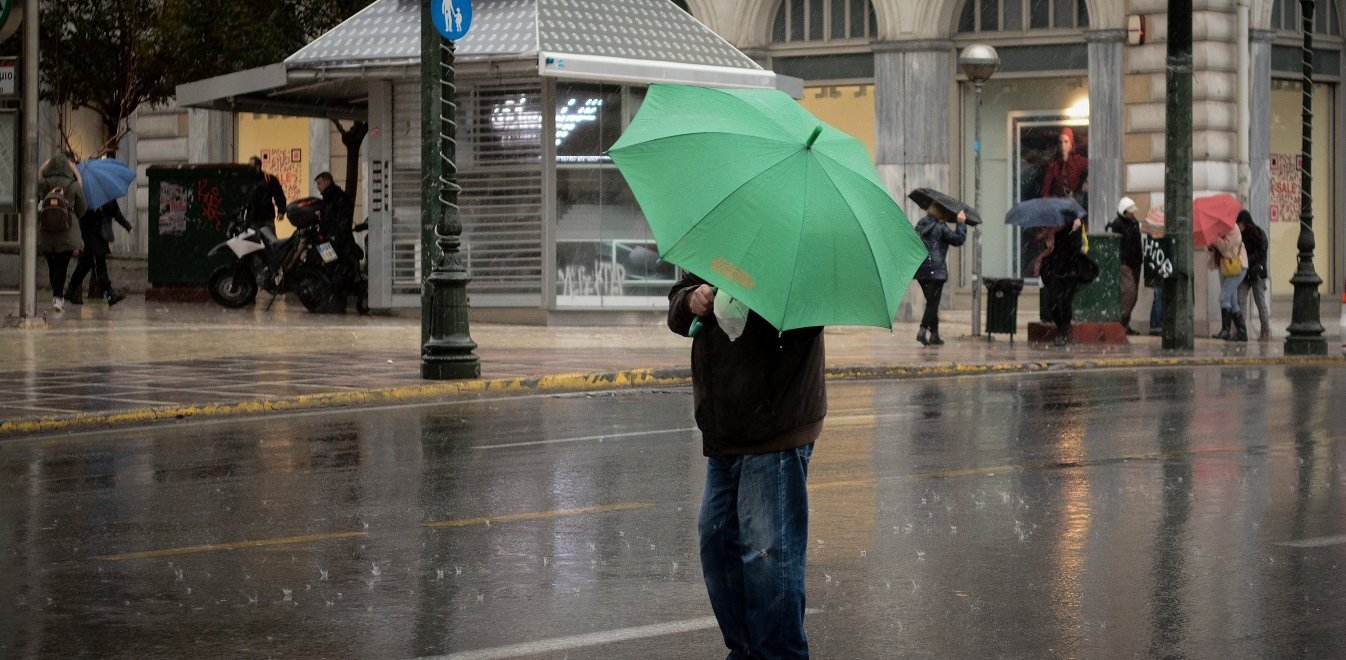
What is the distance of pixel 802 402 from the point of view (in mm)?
5531

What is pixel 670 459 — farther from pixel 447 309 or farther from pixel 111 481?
pixel 447 309

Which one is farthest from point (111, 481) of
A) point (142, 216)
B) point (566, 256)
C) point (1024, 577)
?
point (142, 216)

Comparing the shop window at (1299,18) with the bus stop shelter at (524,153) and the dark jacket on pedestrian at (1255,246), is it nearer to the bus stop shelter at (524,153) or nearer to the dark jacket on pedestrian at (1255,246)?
the dark jacket on pedestrian at (1255,246)

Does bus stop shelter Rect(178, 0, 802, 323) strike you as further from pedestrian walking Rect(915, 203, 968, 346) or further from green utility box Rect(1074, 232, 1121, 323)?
green utility box Rect(1074, 232, 1121, 323)

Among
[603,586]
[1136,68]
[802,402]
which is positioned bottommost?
[603,586]

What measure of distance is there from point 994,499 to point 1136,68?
18.8 meters

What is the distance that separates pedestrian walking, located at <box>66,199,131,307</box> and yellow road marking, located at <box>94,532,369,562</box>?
18.5m

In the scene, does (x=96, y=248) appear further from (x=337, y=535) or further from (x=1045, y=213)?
(x=337, y=535)

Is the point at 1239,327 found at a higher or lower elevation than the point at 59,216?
lower

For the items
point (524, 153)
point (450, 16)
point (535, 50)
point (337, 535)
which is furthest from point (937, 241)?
point (337, 535)

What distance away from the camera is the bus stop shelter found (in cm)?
2431

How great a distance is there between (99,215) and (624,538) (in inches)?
757

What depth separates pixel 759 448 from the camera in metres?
5.49

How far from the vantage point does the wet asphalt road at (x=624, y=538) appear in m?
6.69
